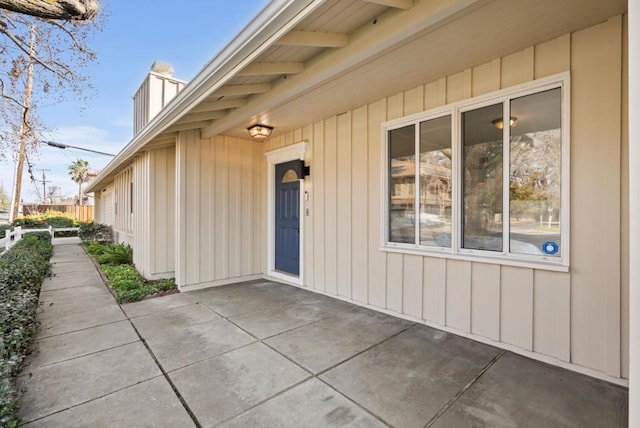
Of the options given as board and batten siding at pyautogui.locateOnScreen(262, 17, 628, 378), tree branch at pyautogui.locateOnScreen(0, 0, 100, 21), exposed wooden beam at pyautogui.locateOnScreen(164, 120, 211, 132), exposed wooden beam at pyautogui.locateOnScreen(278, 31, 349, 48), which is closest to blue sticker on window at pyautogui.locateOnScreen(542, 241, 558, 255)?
board and batten siding at pyautogui.locateOnScreen(262, 17, 628, 378)

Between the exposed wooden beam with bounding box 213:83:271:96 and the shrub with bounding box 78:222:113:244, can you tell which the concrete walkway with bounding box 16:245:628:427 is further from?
the shrub with bounding box 78:222:113:244

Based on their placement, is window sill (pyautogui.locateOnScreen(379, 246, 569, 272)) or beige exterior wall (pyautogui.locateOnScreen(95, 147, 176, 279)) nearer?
window sill (pyautogui.locateOnScreen(379, 246, 569, 272))

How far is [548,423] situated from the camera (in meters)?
1.82

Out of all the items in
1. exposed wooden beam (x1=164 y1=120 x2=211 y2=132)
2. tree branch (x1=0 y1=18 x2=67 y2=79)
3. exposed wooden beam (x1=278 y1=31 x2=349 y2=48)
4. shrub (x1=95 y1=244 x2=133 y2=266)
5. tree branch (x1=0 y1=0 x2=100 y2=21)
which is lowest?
shrub (x1=95 y1=244 x2=133 y2=266)

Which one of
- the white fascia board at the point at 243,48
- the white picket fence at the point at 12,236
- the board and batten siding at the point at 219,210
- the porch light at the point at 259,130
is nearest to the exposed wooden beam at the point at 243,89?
the white fascia board at the point at 243,48

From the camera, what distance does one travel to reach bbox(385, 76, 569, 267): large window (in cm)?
250

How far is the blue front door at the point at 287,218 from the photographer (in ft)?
16.4

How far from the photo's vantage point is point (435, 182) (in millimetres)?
3273

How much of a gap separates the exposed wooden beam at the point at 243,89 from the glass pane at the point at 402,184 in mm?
1561

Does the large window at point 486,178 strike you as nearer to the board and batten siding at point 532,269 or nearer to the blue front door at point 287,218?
the board and batten siding at point 532,269

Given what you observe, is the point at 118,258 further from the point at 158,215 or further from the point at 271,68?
the point at 271,68

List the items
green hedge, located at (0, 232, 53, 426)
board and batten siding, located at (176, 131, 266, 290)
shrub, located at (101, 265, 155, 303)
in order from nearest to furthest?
green hedge, located at (0, 232, 53, 426), shrub, located at (101, 265, 155, 303), board and batten siding, located at (176, 131, 266, 290)

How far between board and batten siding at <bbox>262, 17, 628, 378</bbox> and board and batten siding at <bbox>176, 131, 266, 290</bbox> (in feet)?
6.74

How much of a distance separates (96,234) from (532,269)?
1330cm
